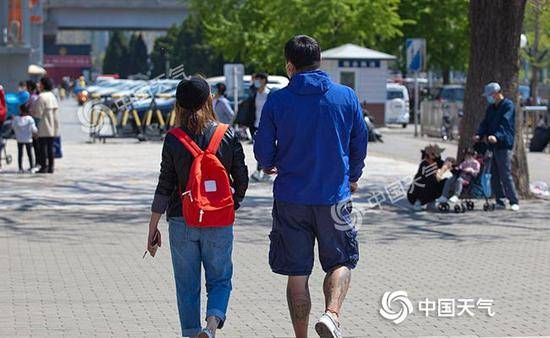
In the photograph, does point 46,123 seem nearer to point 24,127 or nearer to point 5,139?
point 24,127

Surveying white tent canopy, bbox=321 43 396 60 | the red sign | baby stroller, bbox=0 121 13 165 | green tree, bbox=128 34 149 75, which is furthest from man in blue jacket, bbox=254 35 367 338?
the red sign

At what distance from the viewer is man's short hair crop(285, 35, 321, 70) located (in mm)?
7469

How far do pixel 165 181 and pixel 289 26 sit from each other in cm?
4498

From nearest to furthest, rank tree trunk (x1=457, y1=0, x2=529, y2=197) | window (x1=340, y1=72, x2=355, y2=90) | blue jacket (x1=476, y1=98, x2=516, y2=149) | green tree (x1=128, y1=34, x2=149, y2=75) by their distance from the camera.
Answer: blue jacket (x1=476, y1=98, x2=516, y2=149) < tree trunk (x1=457, y1=0, x2=529, y2=197) < window (x1=340, y1=72, x2=355, y2=90) < green tree (x1=128, y1=34, x2=149, y2=75)

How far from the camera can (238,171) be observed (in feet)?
24.5

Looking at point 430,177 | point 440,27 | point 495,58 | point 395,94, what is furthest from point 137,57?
point 430,177

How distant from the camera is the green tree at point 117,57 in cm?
12019

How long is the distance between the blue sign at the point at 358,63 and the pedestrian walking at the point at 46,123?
22.2 metres

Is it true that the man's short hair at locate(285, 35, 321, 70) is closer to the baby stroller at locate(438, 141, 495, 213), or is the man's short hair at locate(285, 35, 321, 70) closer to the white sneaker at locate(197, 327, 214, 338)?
the white sneaker at locate(197, 327, 214, 338)

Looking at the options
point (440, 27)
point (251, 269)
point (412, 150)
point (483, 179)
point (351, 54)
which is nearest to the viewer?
point (251, 269)

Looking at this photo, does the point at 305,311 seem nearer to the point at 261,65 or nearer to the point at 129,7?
the point at 261,65

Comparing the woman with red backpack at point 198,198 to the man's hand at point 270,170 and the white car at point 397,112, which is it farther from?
the white car at point 397,112

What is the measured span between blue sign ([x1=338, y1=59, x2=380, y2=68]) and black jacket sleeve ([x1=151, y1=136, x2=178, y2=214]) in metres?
36.5

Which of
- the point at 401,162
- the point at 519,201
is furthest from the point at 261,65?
the point at 519,201
